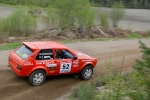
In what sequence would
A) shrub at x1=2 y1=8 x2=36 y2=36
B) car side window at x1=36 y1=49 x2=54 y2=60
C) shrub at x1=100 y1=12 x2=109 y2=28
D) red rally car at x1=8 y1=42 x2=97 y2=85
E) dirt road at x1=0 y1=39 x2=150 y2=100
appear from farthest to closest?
1. shrub at x1=100 y1=12 x2=109 y2=28
2. shrub at x1=2 y1=8 x2=36 y2=36
3. car side window at x1=36 y1=49 x2=54 y2=60
4. red rally car at x1=8 y1=42 x2=97 y2=85
5. dirt road at x1=0 y1=39 x2=150 y2=100

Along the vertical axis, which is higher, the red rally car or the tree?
the tree

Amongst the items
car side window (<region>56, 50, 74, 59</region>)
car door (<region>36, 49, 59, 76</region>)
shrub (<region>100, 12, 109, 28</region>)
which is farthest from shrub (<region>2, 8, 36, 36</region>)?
car door (<region>36, 49, 59, 76</region>)

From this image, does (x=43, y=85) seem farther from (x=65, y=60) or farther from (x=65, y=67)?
(x=65, y=60)

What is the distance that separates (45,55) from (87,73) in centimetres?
221

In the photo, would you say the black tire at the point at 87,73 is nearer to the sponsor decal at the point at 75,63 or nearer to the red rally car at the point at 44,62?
the red rally car at the point at 44,62

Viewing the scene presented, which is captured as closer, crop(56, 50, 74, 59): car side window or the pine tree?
the pine tree

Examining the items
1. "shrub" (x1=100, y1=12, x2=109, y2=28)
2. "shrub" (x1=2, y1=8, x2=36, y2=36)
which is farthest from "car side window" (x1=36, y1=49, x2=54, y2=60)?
"shrub" (x1=100, y1=12, x2=109, y2=28)

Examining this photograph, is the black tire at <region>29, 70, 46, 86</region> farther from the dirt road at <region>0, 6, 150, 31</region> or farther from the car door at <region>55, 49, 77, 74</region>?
the dirt road at <region>0, 6, 150, 31</region>

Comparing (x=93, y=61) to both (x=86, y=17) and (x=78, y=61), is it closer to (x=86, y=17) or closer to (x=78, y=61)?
(x=78, y=61)

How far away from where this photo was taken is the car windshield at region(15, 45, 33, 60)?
31.2 feet

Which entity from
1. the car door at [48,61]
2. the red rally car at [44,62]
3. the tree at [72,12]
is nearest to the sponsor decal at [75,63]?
the red rally car at [44,62]

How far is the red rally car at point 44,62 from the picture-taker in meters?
9.34

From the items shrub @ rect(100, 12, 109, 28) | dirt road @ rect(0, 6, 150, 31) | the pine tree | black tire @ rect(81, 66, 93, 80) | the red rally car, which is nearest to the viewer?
the pine tree

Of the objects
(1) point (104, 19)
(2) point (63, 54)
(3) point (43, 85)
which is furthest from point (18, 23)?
(3) point (43, 85)
